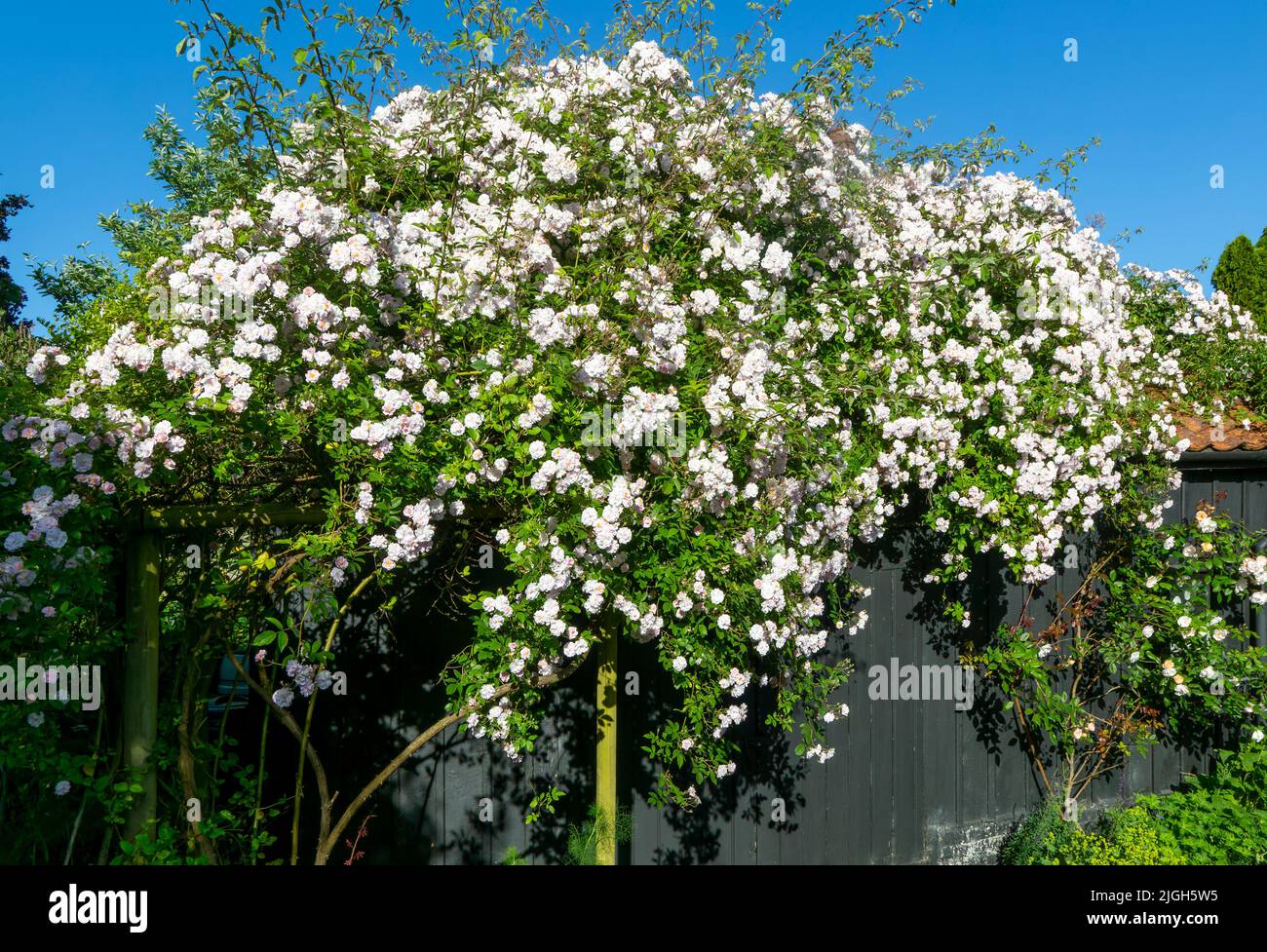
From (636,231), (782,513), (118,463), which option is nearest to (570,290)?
(636,231)

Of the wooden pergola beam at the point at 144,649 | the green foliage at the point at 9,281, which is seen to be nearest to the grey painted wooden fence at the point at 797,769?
the wooden pergola beam at the point at 144,649

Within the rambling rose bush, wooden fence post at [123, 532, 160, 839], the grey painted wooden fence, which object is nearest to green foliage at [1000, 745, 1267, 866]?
the grey painted wooden fence

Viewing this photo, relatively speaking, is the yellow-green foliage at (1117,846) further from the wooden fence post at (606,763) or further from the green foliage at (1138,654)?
the wooden fence post at (606,763)

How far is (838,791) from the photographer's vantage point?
4.84m

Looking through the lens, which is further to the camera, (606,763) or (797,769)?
(797,769)

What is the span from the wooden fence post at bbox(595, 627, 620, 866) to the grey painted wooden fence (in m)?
0.19

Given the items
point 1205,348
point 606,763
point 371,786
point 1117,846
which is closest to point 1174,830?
Result: point 1117,846

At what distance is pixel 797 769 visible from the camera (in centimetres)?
470

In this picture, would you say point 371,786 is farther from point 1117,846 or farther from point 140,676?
point 1117,846

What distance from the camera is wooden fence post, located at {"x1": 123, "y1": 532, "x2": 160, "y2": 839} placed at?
3.26m

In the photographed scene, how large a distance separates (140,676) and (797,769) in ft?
10.6

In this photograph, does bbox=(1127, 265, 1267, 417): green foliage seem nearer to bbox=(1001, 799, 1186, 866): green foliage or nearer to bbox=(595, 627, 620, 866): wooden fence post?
bbox=(1001, 799, 1186, 866): green foliage
